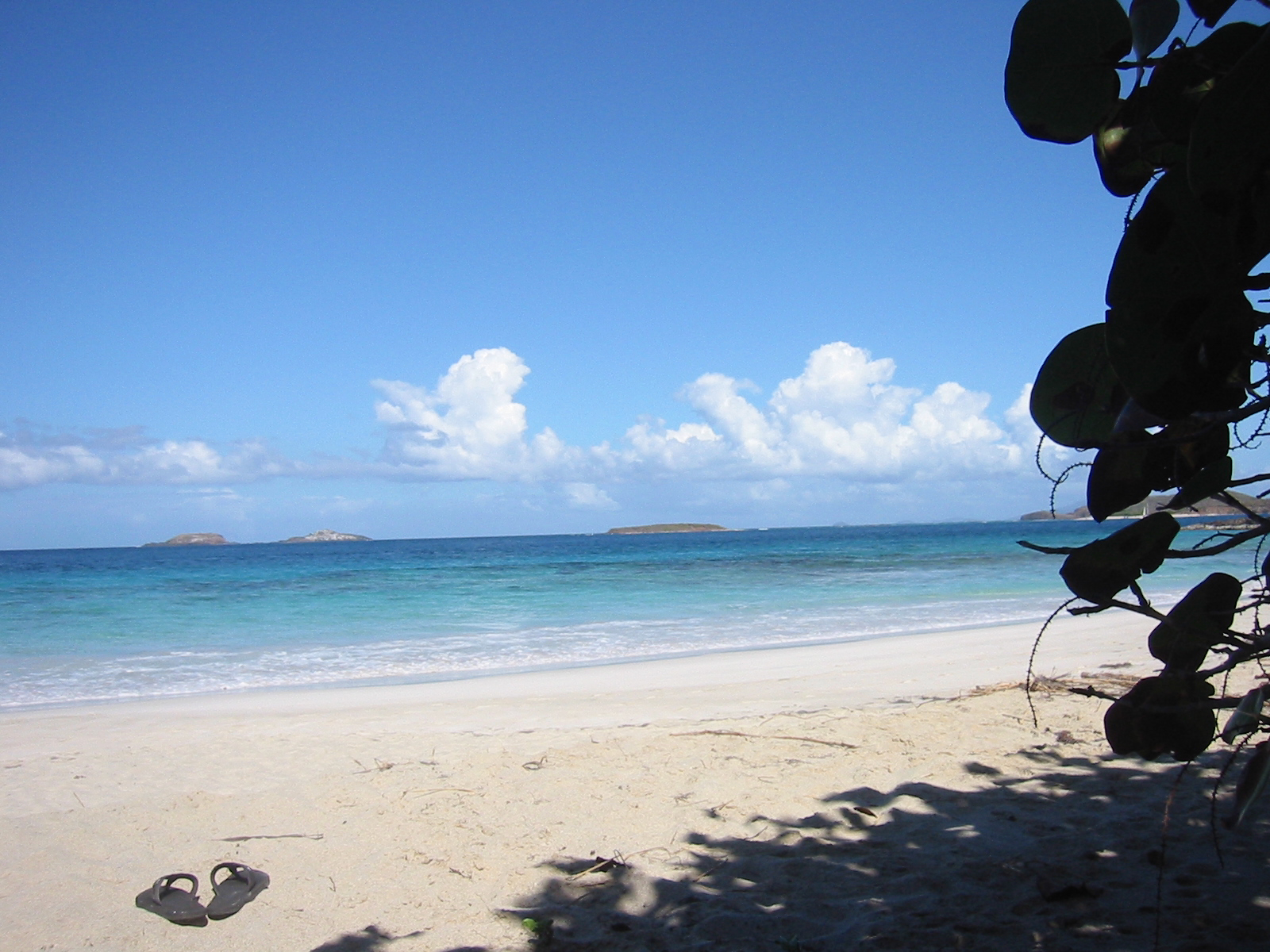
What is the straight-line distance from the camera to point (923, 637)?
9672mm

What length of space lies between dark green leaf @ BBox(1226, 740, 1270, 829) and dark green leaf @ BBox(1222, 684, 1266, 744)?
0.07m

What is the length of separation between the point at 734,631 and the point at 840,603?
4.04 m

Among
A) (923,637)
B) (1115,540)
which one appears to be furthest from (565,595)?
(1115,540)

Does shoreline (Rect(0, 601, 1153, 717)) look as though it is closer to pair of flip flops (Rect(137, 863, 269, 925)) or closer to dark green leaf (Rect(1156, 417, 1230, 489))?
pair of flip flops (Rect(137, 863, 269, 925))

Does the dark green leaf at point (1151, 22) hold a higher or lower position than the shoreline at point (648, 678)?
higher

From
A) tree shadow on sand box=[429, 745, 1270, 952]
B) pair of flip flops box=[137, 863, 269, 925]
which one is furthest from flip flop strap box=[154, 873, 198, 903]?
tree shadow on sand box=[429, 745, 1270, 952]

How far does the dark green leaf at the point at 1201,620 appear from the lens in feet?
4.01

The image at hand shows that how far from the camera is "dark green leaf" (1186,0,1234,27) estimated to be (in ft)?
3.48

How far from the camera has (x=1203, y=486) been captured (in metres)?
1.12

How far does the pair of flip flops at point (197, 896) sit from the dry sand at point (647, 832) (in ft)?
0.15

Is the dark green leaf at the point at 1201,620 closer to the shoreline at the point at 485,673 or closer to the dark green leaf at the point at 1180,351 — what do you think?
the dark green leaf at the point at 1180,351

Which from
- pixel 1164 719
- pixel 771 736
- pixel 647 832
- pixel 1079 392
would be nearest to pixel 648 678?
pixel 771 736

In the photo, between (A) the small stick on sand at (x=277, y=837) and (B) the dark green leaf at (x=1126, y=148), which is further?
(A) the small stick on sand at (x=277, y=837)

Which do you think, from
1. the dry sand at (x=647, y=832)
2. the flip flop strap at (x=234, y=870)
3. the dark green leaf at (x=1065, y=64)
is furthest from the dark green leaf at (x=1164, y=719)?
the flip flop strap at (x=234, y=870)
